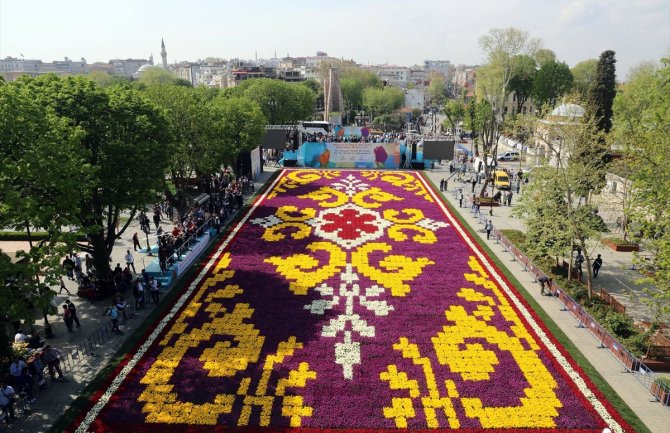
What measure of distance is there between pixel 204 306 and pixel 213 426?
28.5ft

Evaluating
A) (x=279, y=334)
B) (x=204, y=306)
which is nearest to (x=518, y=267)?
(x=279, y=334)

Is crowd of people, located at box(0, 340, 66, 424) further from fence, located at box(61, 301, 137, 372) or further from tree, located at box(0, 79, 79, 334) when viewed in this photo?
tree, located at box(0, 79, 79, 334)

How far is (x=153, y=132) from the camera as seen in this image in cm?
2541

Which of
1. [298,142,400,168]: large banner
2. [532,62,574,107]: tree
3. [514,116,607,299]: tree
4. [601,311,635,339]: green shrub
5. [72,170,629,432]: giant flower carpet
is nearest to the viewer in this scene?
[72,170,629,432]: giant flower carpet

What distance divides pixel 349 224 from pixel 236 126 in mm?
18514

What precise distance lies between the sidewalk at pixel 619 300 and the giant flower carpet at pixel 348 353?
1134 millimetres

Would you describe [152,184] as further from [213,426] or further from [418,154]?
[418,154]

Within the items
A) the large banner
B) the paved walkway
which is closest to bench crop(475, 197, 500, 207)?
the paved walkway

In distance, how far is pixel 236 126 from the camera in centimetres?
4609

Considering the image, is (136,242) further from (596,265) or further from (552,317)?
(596,265)

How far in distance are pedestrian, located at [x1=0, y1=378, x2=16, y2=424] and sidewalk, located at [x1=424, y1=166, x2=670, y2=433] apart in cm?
2213

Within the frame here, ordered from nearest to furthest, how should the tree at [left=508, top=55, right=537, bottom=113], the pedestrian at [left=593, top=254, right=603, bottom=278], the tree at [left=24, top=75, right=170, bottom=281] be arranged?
the tree at [left=24, top=75, right=170, bottom=281]
the pedestrian at [left=593, top=254, right=603, bottom=278]
the tree at [left=508, top=55, right=537, bottom=113]

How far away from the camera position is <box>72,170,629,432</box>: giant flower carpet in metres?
15.6

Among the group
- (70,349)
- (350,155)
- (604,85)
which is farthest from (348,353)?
(604,85)
